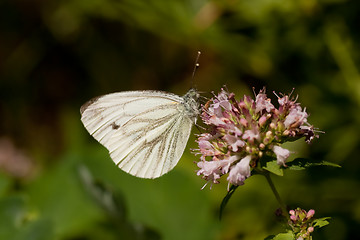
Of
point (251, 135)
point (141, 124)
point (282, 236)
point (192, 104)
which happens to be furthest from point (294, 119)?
point (141, 124)

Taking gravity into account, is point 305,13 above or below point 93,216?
above

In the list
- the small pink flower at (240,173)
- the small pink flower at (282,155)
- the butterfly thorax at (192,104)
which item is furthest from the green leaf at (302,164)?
the butterfly thorax at (192,104)

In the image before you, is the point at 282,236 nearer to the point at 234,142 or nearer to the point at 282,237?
the point at 282,237

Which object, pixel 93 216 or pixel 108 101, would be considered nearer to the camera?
pixel 108 101

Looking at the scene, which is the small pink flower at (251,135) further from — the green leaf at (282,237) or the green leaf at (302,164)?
the green leaf at (282,237)

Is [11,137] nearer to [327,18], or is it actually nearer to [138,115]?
[138,115]

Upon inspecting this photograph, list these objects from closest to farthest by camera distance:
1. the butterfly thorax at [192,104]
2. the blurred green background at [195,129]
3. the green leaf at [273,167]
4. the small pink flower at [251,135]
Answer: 1. the green leaf at [273,167]
2. the small pink flower at [251,135]
3. the butterfly thorax at [192,104]
4. the blurred green background at [195,129]

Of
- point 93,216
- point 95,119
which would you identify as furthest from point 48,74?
point 95,119
